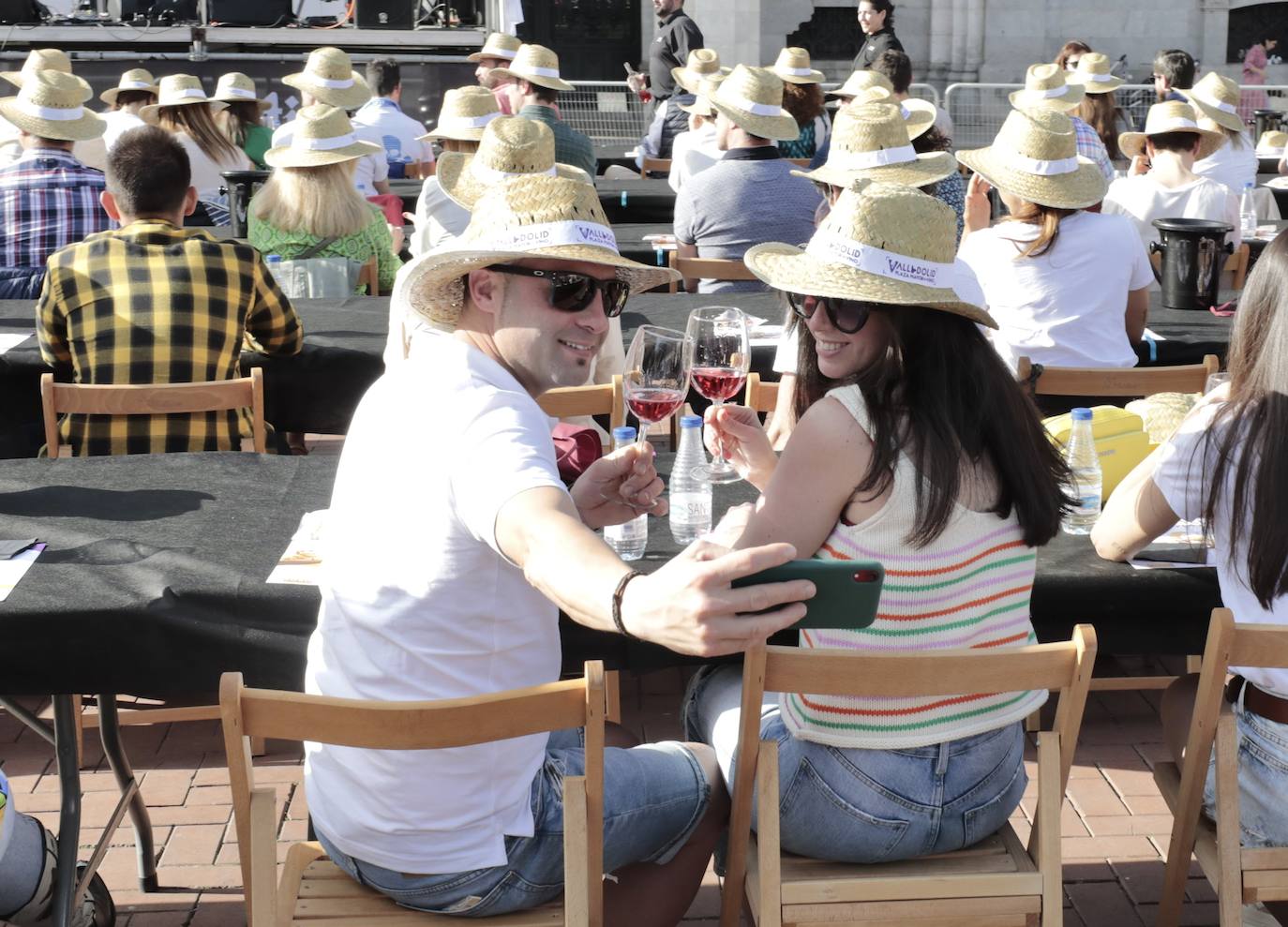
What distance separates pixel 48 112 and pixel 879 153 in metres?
3.82

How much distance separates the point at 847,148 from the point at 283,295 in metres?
2.80

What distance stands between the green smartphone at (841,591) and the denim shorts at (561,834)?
77 centimetres

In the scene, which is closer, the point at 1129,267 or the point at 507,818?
the point at 507,818

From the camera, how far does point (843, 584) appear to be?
5.64 ft

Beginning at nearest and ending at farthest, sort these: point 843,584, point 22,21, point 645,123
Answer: point 843,584
point 645,123
point 22,21

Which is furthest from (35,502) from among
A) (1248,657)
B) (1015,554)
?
(1248,657)

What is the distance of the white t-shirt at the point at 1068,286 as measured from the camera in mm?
4984

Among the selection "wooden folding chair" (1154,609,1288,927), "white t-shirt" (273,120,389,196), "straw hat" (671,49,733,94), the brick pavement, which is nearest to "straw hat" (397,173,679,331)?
"wooden folding chair" (1154,609,1288,927)

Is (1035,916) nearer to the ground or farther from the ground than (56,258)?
nearer to the ground

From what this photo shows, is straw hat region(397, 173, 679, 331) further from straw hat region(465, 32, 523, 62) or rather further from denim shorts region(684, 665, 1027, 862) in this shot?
straw hat region(465, 32, 523, 62)

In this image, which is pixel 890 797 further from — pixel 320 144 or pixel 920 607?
pixel 320 144

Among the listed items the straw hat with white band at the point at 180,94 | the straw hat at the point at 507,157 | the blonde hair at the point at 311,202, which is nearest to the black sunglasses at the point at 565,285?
the straw hat at the point at 507,157

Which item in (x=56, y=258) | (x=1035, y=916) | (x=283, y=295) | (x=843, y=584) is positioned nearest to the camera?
(x=843, y=584)

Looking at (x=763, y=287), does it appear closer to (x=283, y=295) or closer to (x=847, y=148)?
(x=847, y=148)
